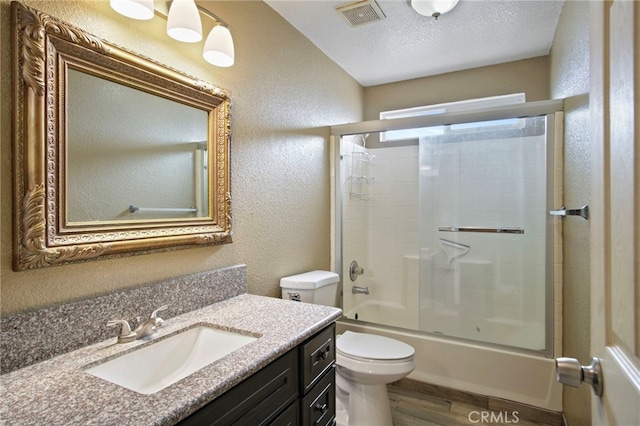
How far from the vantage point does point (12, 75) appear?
34.5 inches

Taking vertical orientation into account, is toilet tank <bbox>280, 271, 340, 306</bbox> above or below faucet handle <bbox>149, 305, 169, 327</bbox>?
below

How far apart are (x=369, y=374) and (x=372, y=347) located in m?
0.20

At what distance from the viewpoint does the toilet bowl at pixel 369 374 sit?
1772 millimetres

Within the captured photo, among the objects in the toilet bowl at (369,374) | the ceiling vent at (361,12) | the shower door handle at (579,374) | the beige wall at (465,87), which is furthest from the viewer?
the beige wall at (465,87)

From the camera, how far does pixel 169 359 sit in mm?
1109

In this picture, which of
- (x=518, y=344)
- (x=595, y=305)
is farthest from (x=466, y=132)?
(x=595, y=305)

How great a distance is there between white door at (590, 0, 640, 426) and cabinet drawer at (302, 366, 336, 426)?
0.82 metres

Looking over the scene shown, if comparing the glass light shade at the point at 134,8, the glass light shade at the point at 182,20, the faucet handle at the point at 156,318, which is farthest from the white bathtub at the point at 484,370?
the glass light shade at the point at 134,8

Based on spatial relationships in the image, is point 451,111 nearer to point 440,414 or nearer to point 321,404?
point 440,414

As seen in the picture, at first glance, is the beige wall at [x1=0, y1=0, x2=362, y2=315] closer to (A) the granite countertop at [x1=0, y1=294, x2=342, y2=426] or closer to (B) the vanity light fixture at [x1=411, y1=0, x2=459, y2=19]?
(A) the granite countertop at [x1=0, y1=294, x2=342, y2=426]

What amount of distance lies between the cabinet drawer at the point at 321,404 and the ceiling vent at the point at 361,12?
1933mm

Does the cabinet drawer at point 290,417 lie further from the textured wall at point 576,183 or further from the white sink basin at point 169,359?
the textured wall at point 576,183

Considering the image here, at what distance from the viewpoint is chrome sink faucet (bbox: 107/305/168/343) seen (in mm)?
1049

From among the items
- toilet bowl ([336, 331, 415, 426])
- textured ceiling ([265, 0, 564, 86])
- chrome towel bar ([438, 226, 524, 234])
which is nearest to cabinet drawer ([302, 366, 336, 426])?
toilet bowl ([336, 331, 415, 426])
